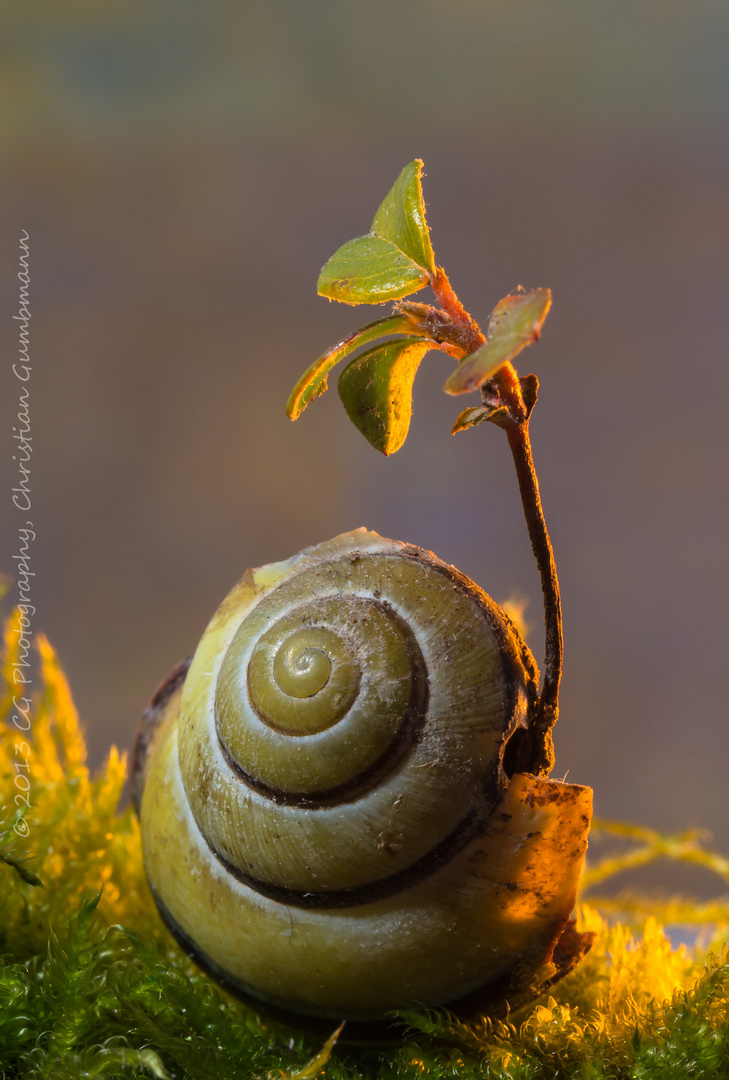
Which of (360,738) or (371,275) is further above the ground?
(371,275)

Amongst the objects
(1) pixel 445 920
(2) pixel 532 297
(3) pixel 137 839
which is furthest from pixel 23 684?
(2) pixel 532 297

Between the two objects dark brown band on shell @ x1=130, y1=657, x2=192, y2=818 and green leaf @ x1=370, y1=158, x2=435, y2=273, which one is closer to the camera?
green leaf @ x1=370, y1=158, x2=435, y2=273

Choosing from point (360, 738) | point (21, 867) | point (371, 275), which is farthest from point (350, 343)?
point (21, 867)

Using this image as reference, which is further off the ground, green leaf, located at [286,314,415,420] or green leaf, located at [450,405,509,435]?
green leaf, located at [286,314,415,420]

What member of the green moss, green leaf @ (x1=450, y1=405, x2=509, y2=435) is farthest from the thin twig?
the green moss

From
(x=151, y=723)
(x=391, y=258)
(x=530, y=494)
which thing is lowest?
(x=151, y=723)

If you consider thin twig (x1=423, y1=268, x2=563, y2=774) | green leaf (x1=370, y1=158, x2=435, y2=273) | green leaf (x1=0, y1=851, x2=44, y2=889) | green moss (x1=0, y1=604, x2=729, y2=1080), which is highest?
green leaf (x1=370, y1=158, x2=435, y2=273)

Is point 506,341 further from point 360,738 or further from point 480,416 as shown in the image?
point 360,738

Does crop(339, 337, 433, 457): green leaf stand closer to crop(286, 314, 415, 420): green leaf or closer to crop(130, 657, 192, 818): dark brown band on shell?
crop(286, 314, 415, 420): green leaf
